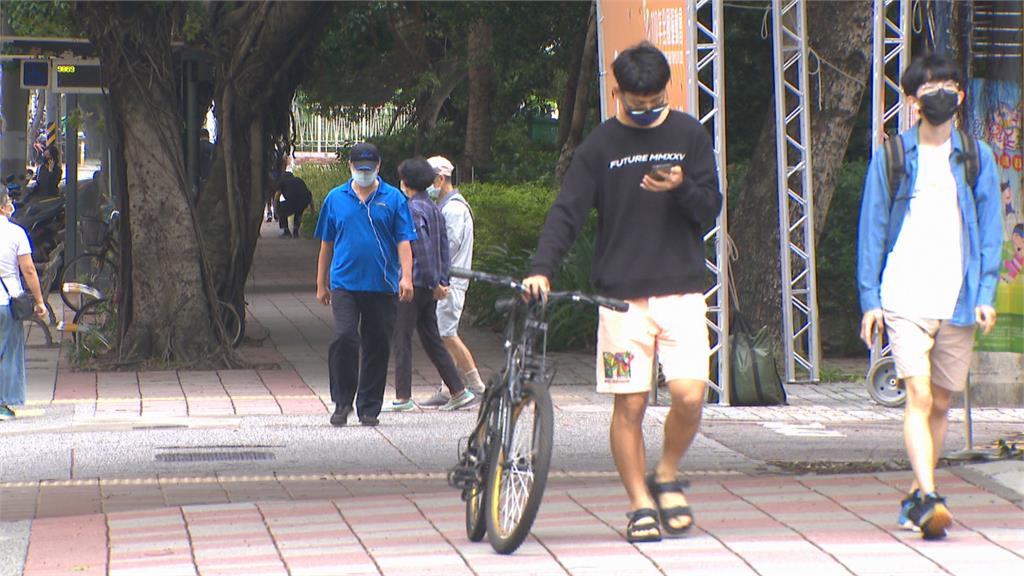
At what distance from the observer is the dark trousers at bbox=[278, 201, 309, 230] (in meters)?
34.8

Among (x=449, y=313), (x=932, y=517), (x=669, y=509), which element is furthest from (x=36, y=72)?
(x=932, y=517)

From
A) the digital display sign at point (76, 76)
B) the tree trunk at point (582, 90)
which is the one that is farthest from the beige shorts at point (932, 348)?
the tree trunk at point (582, 90)

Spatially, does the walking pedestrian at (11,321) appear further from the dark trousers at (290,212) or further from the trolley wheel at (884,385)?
the dark trousers at (290,212)

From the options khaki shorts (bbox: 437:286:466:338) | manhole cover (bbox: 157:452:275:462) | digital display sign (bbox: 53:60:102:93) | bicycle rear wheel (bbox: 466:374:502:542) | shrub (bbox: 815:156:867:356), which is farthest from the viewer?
digital display sign (bbox: 53:60:102:93)

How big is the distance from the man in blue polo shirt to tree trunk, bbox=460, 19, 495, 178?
51.5 feet

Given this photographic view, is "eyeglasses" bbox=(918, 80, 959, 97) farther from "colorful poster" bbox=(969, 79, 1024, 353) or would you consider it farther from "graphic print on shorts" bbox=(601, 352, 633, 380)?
"colorful poster" bbox=(969, 79, 1024, 353)

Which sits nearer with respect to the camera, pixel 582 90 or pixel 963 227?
pixel 963 227

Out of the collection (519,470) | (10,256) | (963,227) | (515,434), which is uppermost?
(963,227)

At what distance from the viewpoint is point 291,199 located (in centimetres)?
3453

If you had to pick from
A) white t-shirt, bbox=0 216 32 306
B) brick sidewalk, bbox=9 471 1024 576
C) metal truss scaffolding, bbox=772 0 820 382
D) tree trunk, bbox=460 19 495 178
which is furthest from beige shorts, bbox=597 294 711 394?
tree trunk, bbox=460 19 495 178

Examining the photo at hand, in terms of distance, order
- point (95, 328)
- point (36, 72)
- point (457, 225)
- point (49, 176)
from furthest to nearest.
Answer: point (49, 176) < point (36, 72) < point (95, 328) < point (457, 225)

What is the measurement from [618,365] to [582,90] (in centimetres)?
1643

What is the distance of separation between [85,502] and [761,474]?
11.3ft

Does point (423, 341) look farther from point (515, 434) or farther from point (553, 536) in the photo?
point (515, 434)
